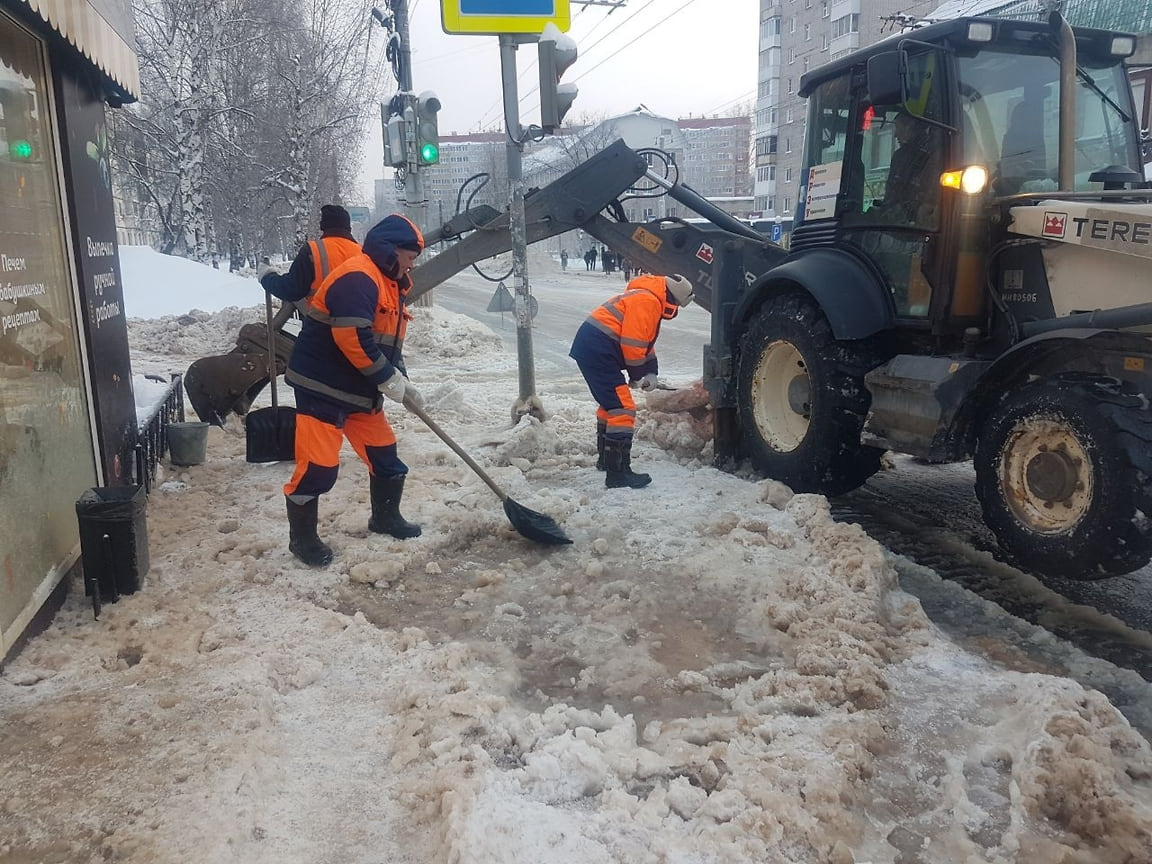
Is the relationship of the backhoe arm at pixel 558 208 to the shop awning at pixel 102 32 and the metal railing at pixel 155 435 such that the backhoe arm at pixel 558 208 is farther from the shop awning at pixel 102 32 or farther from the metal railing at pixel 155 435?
the shop awning at pixel 102 32

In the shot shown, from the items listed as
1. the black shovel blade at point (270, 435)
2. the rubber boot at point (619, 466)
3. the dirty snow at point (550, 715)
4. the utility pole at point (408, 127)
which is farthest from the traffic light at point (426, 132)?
the dirty snow at point (550, 715)

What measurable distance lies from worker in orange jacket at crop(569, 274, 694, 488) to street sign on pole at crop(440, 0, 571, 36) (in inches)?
106

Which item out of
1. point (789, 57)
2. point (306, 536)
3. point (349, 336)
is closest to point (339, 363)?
point (349, 336)

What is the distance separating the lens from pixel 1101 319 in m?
3.50

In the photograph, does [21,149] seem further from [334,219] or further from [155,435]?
[155,435]

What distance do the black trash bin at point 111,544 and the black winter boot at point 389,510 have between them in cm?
123

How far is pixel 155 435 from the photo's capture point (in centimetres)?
586

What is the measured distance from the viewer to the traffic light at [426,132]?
9.49 m

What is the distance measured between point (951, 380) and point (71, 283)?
4.35 meters

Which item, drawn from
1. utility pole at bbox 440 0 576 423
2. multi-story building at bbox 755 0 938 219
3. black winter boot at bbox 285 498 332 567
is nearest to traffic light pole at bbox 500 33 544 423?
utility pole at bbox 440 0 576 423

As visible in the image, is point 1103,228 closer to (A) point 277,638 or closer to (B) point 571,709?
(B) point 571,709

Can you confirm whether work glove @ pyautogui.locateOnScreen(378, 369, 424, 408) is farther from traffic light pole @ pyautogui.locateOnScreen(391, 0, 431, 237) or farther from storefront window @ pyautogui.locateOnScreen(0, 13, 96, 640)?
traffic light pole @ pyautogui.locateOnScreen(391, 0, 431, 237)

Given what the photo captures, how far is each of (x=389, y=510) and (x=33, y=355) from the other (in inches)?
72.1

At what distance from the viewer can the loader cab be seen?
4.25 m
